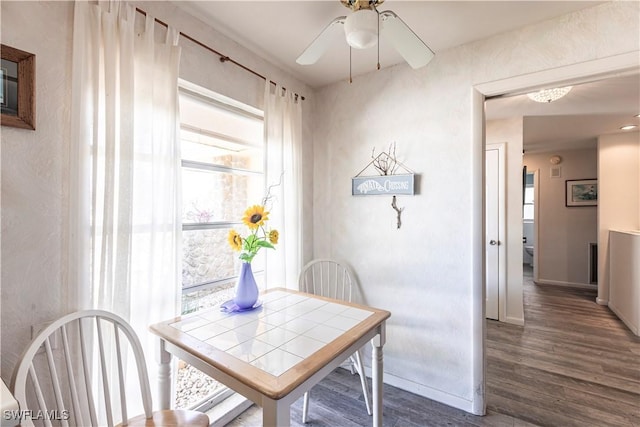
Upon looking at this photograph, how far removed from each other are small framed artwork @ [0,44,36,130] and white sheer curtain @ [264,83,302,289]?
3.97ft

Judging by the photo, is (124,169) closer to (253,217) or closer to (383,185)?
(253,217)

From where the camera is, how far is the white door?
3281 mm

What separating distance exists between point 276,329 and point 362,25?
136 cm

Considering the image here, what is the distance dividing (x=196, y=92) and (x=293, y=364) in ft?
5.27

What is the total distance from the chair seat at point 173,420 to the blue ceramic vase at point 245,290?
494 millimetres

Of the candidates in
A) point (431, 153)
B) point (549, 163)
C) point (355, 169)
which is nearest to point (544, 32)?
point (431, 153)

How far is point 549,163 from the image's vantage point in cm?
505

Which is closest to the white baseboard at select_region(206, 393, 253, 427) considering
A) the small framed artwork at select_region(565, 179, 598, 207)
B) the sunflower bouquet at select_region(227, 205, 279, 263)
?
the sunflower bouquet at select_region(227, 205, 279, 263)

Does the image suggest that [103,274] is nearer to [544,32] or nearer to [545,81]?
[545,81]

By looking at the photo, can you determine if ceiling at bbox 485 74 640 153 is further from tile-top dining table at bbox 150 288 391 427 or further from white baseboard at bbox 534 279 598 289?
white baseboard at bbox 534 279 598 289

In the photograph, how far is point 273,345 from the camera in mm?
1143

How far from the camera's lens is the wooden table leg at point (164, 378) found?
1.26 meters

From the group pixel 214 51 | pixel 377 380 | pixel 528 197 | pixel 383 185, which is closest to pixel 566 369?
pixel 377 380

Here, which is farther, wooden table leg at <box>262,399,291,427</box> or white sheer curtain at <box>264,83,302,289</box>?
white sheer curtain at <box>264,83,302,289</box>
